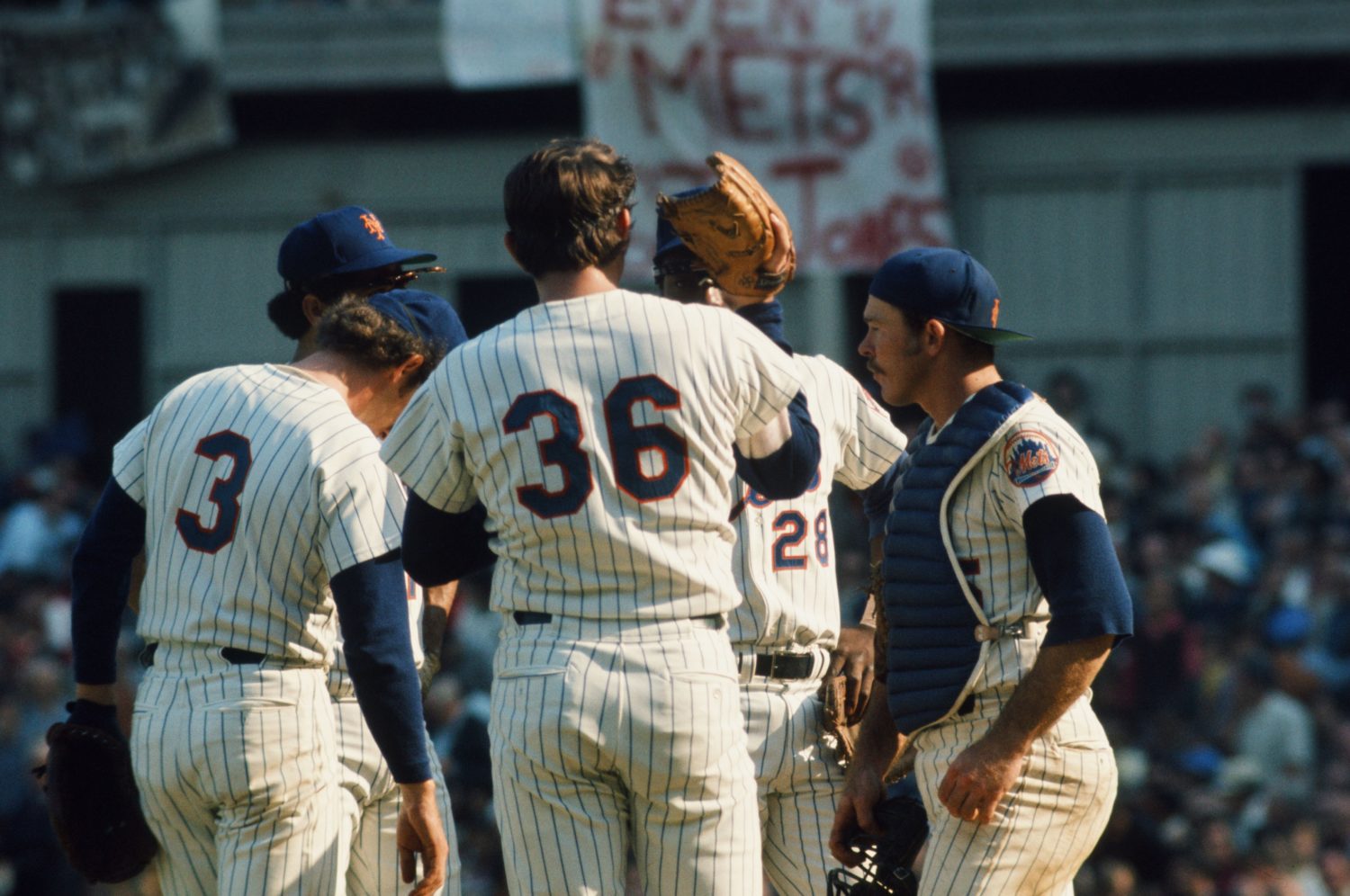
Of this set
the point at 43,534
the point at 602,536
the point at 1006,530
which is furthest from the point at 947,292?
the point at 43,534

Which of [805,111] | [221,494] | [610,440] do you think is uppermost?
[805,111]

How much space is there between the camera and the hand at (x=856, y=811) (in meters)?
4.05

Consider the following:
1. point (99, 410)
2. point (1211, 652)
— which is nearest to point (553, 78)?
point (99, 410)

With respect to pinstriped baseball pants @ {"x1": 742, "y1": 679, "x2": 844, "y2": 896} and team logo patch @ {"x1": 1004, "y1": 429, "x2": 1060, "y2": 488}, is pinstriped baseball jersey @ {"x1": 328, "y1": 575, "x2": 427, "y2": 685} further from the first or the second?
team logo patch @ {"x1": 1004, "y1": 429, "x2": 1060, "y2": 488}

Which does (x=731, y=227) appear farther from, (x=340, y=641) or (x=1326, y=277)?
(x=1326, y=277)

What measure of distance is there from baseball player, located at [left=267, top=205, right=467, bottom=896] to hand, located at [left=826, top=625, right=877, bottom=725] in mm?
964

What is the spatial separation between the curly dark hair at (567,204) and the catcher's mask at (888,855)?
57.7 inches

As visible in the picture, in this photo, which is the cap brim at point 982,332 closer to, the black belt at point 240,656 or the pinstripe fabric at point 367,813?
the pinstripe fabric at point 367,813

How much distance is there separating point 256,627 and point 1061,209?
11.6 metres

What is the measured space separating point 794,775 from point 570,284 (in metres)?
1.55

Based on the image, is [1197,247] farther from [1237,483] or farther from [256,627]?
[256,627]

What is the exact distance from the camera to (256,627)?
3773 millimetres

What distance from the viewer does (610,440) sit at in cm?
324

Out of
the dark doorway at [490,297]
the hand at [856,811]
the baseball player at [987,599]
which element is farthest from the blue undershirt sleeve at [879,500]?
the dark doorway at [490,297]
